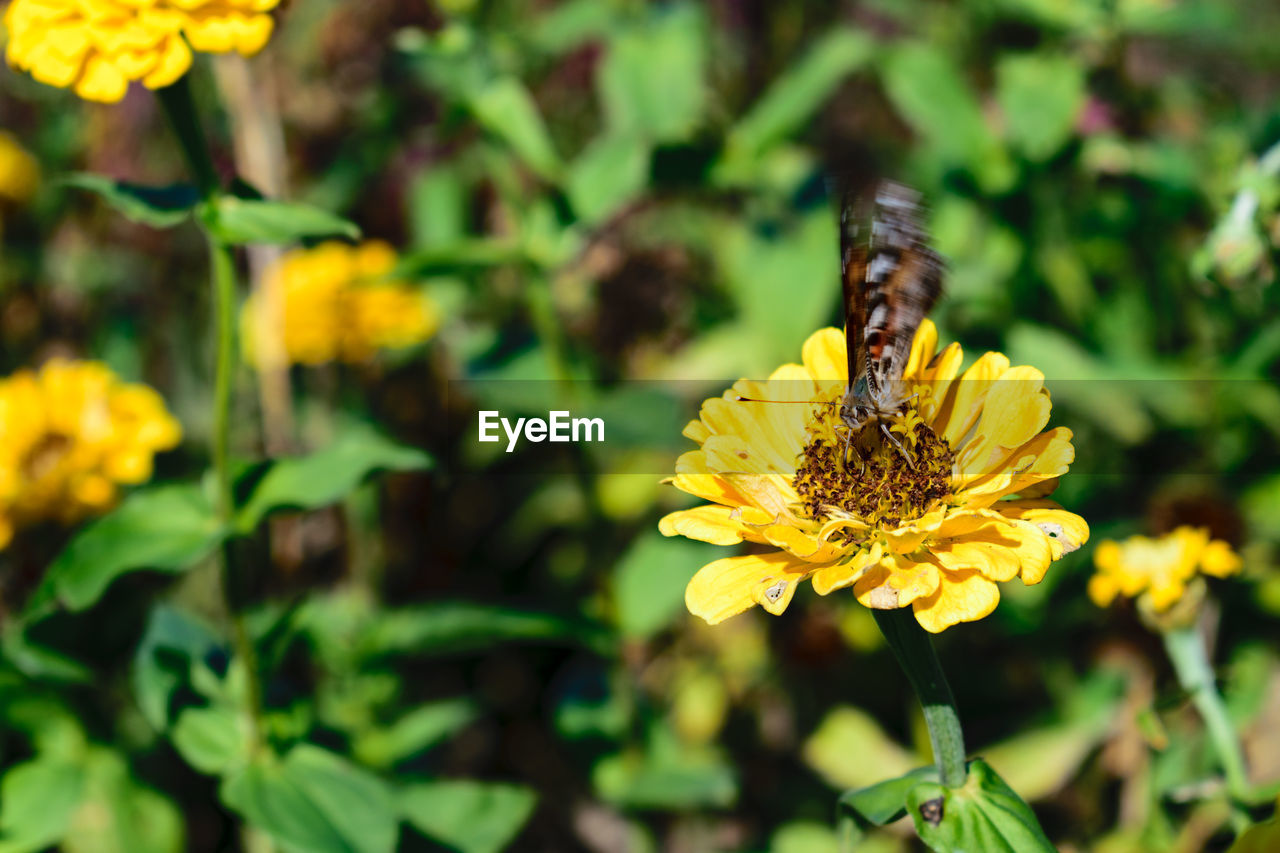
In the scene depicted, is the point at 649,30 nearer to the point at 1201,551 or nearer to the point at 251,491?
the point at 251,491

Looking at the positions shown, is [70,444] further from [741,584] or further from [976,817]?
[976,817]

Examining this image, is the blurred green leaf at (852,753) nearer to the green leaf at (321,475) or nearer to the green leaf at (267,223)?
the green leaf at (321,475)

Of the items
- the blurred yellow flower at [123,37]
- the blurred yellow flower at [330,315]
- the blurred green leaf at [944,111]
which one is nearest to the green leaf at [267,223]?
the blurred yellow flower at [123,37]

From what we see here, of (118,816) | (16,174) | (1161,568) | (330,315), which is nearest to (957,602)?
(1161,568)

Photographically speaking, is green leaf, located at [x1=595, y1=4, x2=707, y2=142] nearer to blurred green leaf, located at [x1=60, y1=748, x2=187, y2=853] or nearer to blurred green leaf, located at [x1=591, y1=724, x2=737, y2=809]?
blurred green leaf, located at [x1=591, y1=724, x2=737, y2=809]

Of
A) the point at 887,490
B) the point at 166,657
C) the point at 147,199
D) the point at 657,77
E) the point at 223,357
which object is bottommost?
the point at 166,657

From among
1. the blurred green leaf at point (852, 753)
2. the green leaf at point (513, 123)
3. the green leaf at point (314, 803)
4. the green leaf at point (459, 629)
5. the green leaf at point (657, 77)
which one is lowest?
the blurred green leaf at point (852, 753)
